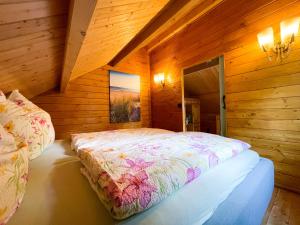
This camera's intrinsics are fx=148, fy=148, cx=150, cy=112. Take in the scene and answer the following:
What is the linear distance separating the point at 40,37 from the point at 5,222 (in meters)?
1.06

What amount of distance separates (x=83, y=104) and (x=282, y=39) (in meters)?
3.25

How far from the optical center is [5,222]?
50cm

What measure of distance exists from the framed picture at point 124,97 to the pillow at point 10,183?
265cm

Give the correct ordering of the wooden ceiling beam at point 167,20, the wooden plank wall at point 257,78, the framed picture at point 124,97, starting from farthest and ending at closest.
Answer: the framed picture at point 124,97, the wooden plank wall at point 257,78, the wooden ceiling beam at point 167,20

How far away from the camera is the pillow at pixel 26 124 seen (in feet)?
3.29

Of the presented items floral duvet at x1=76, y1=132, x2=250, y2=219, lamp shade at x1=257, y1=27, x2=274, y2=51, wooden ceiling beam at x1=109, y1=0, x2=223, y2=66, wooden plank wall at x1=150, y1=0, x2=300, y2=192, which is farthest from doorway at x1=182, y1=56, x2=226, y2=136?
floral duvet at x1=76, y1=132, x2=250, y2=219

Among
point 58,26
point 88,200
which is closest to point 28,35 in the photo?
point 58,26

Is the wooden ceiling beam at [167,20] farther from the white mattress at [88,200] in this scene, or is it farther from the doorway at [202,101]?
the white mattress at [88,200]

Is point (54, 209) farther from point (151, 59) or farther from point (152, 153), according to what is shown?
point (151, 59)

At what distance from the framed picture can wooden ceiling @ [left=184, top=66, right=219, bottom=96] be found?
5.04 ft

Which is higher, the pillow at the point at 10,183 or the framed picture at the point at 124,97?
the framed picture at the point at 124,97

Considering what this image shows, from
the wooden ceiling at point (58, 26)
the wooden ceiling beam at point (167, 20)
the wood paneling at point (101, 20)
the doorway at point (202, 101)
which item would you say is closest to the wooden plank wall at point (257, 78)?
the wooden ceiling beam at point (167, 20)

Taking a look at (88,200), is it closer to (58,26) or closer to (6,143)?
(6,143)

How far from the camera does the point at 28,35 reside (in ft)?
3.05
